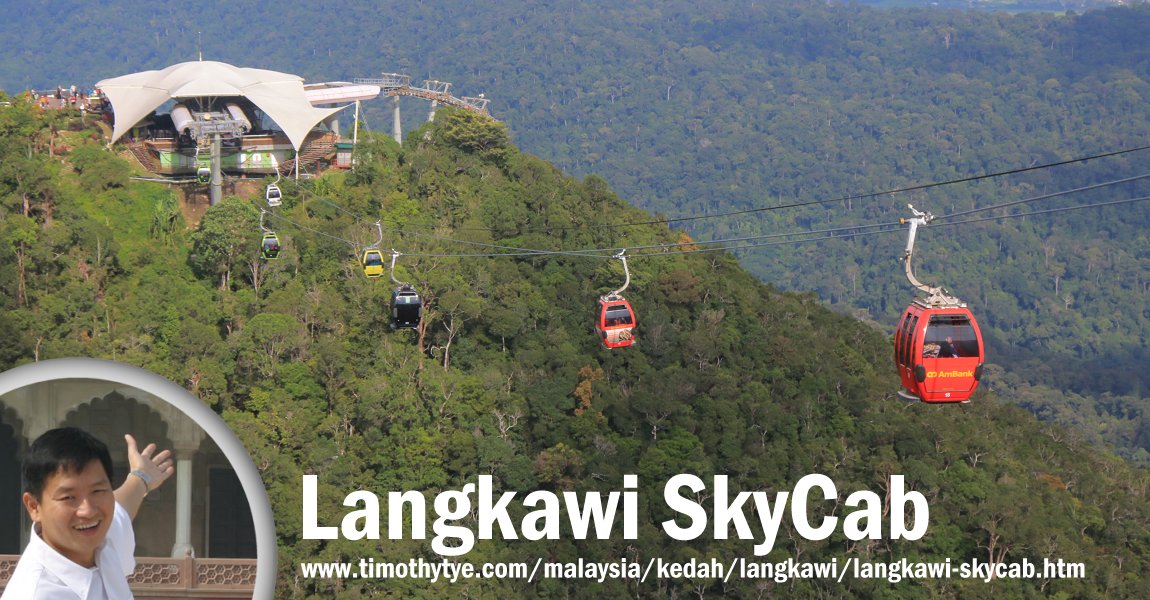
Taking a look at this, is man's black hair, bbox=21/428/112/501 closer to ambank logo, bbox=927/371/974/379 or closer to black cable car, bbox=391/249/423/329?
ambank logo, bbox=927/371/974/379

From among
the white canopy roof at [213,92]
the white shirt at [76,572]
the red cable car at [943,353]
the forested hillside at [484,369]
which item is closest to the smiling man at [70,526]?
the white shirt at [76,572]

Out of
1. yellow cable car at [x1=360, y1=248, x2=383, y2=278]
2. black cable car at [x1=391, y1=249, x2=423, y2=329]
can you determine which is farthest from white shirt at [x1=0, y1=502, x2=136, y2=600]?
yellow cable car at [x1=360, y1=248, x2=383, y2=278]

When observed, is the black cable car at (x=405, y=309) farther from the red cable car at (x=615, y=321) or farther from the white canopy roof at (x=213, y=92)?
the white canopy roof at (x=213, y=92)

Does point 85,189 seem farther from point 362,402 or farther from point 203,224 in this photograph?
point 362,402

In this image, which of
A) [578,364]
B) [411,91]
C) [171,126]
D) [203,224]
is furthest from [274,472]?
[411,91]

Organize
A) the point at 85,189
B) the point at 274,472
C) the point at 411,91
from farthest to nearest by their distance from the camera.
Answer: the point at 411,91 → the point at 85,189 → the point at 274,472

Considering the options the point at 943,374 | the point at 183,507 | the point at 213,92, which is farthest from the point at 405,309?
the point at 213,92
